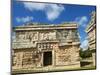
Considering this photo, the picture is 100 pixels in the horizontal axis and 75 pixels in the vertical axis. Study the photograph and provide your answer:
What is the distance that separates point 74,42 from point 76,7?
16.2 inches

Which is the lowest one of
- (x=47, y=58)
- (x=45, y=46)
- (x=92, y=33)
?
(x=47, y=58)

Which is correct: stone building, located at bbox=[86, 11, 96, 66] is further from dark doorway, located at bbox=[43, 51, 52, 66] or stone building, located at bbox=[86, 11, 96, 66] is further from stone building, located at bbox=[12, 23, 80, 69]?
dark doorway, located at bbox=[43, 51, 52, 66]

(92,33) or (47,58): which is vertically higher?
(92,33)

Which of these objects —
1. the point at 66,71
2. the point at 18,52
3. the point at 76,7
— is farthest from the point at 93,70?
the point at 18,52

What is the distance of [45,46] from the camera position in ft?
8.06

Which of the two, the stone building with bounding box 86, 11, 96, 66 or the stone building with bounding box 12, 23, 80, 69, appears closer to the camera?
the stone building with bounding box 12, 23, 80, 69

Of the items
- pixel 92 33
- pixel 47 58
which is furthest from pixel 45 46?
pixel 92 33

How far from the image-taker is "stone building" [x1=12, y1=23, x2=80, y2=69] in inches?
93.0

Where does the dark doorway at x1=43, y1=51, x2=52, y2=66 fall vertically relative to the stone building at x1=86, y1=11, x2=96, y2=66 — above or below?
below

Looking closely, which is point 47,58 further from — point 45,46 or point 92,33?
point 92,33

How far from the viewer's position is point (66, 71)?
2.52m

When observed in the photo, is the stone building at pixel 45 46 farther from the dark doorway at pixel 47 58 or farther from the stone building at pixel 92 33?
the stone building at pixel 92 33

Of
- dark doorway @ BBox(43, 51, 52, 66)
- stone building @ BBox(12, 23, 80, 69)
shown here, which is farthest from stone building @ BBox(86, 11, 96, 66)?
dark doorway @ BBox(43, 51, 52, 66)
